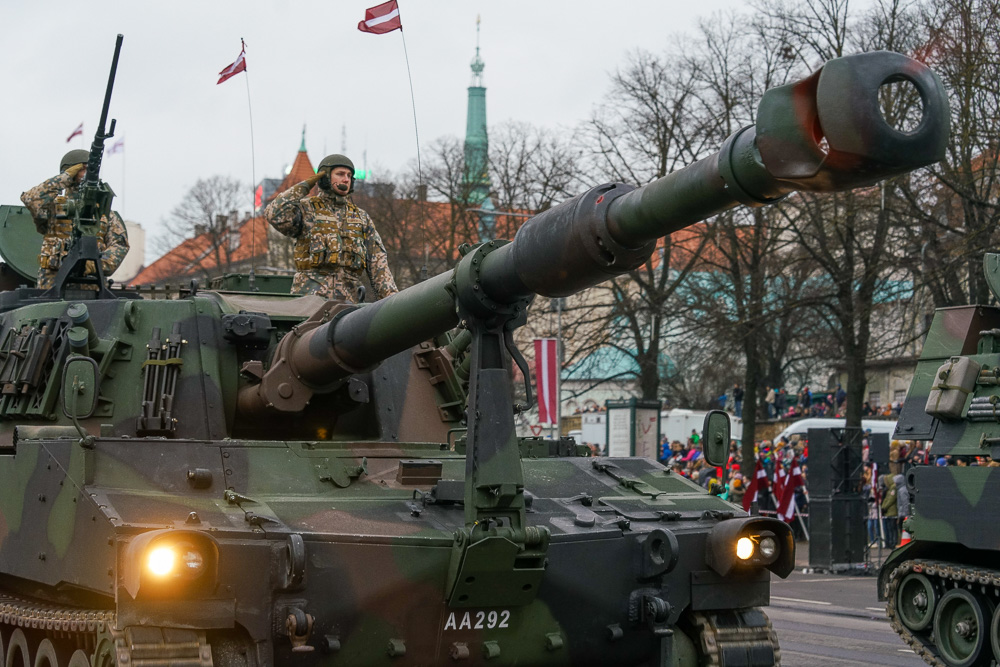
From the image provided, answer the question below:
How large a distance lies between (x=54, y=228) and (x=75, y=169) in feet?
1.74

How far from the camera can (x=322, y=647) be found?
7.04 m

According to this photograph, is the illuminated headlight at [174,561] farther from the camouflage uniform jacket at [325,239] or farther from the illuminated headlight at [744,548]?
the camouflage uniform jacket at [325,239]

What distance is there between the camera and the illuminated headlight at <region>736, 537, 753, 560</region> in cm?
786

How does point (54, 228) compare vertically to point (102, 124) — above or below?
below

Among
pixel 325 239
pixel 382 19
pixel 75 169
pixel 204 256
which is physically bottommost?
pixel 325 239

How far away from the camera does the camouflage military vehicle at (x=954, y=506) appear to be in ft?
38.2

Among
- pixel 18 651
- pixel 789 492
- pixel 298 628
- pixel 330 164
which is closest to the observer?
pixel 298 628

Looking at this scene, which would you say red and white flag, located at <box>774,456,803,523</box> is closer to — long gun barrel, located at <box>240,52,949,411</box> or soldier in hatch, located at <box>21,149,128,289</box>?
soldier in hatch, located at <box>21,149,128,289</box>

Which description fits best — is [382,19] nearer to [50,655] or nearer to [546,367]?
[50,655]

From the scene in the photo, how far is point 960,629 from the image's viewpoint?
11844 millimetres

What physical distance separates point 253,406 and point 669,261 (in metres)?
22.6

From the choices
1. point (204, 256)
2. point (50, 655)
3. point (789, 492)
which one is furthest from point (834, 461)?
point (204, 256)

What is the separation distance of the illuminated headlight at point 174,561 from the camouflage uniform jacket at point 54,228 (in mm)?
5613

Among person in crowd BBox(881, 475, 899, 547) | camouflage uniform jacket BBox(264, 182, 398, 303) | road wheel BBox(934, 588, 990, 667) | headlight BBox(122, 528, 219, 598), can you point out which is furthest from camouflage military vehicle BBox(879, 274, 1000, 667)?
person in crowd BBox(881, 475, 899, 547)
